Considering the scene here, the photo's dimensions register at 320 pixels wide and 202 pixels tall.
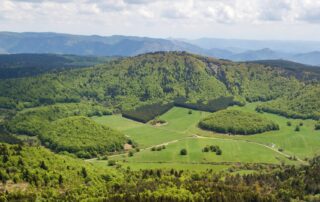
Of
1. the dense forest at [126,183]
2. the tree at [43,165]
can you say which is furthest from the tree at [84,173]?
the tree at [43,165]

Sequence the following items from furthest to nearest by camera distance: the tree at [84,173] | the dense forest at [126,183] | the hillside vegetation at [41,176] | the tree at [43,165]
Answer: the tree at [84,173], the tree at [43,165], the dense forest at [126,183], the hillside vegetation at [41,176]

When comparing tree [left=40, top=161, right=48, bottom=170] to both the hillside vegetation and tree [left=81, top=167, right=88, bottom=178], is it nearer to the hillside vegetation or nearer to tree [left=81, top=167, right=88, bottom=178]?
the hillside vegetation

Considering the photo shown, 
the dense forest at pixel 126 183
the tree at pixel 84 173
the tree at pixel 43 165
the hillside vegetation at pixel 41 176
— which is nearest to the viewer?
the hillside vegetation at pixel 41 176

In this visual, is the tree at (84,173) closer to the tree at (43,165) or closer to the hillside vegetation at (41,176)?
the hillside vegetation at (41,176)

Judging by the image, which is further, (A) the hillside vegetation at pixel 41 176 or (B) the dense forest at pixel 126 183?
(B) the dense forest at pixel 126 183

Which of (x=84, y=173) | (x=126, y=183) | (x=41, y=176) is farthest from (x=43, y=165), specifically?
(x=126, y=183)

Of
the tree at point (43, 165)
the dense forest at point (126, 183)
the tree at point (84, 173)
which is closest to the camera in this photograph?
the dense forest at point (126, 183)

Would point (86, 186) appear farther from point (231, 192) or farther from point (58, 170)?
point (231, 192)

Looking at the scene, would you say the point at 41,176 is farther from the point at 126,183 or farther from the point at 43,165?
the point at 126,183

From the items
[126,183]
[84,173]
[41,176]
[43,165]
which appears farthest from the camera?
[84,173]

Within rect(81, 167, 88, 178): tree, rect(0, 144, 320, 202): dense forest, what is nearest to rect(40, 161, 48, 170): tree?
rect(0, 144, 320, 202): dense forest

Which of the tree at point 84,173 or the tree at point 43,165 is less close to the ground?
the tree at point 43,165

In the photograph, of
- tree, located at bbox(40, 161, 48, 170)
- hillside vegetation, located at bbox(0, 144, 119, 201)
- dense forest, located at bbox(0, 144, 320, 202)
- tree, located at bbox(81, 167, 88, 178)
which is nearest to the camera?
hillside vegetation, located at bbox(0, 144, 119, 201)
